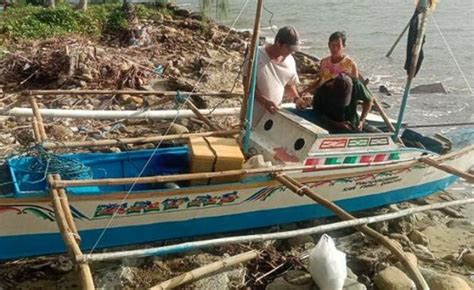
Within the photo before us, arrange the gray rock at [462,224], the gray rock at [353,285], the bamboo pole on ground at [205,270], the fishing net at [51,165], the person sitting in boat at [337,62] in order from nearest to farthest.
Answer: the bamboo pole on ground at [205,270] → the gray rock at [353,285] → the fishing net at [51,165] → the person sitting in boat at [337,62] → the gray rock at [462,224]

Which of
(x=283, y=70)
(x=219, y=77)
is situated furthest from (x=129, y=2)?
(x=283, y=70)

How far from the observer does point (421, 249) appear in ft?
21.3

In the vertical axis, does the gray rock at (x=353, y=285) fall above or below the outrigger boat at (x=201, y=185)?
below

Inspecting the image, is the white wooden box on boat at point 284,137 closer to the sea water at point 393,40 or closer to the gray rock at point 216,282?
the gray rock at point 216,282

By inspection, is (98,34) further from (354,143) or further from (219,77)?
(354,143)

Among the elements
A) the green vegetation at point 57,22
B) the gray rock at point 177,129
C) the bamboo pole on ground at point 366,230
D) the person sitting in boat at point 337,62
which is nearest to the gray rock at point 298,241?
the bamboo pole on ground at point 366,230

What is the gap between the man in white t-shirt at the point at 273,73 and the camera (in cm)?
623

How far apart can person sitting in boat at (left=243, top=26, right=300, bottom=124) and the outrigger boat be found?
0.17m

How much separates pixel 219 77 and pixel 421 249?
22.1ft

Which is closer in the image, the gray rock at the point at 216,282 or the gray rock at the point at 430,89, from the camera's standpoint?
the gray rock at the point at 216,282

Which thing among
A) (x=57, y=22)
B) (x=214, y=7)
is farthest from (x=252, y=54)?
(x=214, y=7)

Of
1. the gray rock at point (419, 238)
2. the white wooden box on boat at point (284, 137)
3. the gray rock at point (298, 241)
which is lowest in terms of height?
the gray rock at point (419, 238)

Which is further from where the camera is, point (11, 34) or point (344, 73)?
point (11, 34)

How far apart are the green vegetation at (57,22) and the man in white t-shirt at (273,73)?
853 cm
